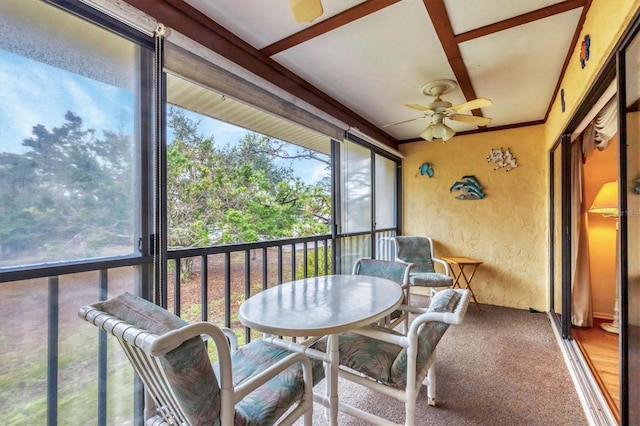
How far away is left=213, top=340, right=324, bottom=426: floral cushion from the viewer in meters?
1.12

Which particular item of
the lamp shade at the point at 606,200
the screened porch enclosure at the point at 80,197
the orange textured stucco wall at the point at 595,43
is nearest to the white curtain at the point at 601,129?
the orange textured stucco wall at the point at 595,43

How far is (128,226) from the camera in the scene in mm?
1497

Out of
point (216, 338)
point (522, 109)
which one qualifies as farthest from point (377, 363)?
point (522, 109)

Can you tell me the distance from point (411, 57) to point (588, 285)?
2717 millimetres

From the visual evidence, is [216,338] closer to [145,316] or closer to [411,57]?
[145,316]

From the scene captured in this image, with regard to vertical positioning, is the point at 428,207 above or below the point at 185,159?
below

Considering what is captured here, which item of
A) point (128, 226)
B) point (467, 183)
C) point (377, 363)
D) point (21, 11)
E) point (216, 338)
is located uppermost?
A: point (21, 11)

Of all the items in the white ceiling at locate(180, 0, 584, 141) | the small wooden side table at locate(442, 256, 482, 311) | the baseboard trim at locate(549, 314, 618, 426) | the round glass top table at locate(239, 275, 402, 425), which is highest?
the white ceiling at locate(180, 0, 584, 141)

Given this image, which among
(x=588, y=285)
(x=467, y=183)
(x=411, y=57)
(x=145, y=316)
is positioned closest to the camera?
(x=145, y=316)

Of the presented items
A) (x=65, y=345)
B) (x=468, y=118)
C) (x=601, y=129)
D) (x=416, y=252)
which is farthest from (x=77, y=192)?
(x=416, y=252)

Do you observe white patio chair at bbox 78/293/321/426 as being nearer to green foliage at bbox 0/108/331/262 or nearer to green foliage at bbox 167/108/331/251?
green foliage at bbox 0/108/331/262

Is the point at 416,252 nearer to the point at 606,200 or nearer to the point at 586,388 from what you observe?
the point at 606,200

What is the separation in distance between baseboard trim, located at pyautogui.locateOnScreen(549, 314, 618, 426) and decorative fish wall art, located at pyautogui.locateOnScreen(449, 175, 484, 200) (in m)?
1.98

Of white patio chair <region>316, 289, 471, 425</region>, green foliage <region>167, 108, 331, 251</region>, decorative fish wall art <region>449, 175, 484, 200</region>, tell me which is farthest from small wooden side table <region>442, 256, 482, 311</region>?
white patio chair <region>316, 289, 471, 425</region>
